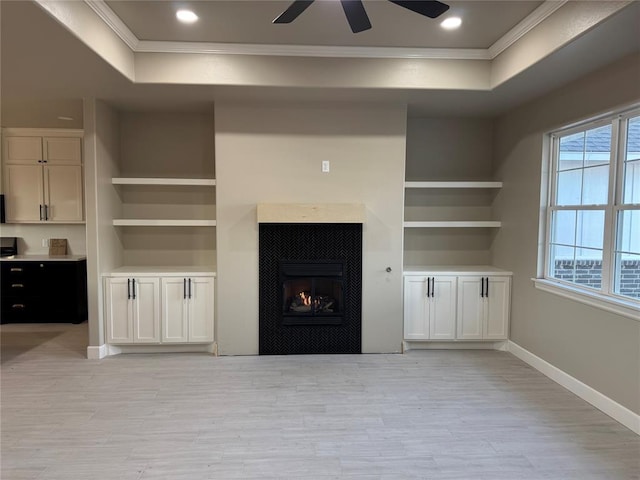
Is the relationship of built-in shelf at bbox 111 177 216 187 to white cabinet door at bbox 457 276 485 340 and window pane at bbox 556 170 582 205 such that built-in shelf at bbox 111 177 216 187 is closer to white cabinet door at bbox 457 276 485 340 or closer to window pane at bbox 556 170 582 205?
white cabinet door at bbox 457 276 485 340

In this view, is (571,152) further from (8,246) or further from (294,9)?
(8,246)

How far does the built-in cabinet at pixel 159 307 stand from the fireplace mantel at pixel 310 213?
3.01ft

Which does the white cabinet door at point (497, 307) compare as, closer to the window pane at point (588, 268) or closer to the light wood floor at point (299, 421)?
the light wood floor at point (299, 421)

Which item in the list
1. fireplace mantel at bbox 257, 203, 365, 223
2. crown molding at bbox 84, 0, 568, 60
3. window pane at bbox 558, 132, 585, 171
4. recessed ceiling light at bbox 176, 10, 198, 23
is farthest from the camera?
fireplace mantel at bbox 257, 203, 365, 223

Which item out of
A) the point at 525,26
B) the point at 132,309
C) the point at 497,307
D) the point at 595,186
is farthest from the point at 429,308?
the point at 132,309

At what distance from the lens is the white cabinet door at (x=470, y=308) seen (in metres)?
4.18

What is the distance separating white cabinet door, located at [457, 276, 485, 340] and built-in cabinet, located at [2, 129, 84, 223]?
16.7ft

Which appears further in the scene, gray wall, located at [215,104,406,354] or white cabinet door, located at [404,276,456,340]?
white cabinet door, located at [404,276,456,340]

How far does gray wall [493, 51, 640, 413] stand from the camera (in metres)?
2.76

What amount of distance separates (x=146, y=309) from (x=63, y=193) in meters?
2.59

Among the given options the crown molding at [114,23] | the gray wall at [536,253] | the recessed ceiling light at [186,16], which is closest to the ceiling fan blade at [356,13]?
the recessed ceiling light at [186,16]

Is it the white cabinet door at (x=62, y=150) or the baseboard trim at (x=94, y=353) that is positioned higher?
the white cabinet door at (x=62, y=150)

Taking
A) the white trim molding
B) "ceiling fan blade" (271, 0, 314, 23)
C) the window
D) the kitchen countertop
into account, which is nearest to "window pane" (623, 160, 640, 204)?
the window

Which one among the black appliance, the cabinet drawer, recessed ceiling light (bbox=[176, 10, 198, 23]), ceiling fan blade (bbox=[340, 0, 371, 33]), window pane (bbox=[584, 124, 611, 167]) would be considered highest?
recessed ceiling light (bbox=[176, 10, 198, 23])
